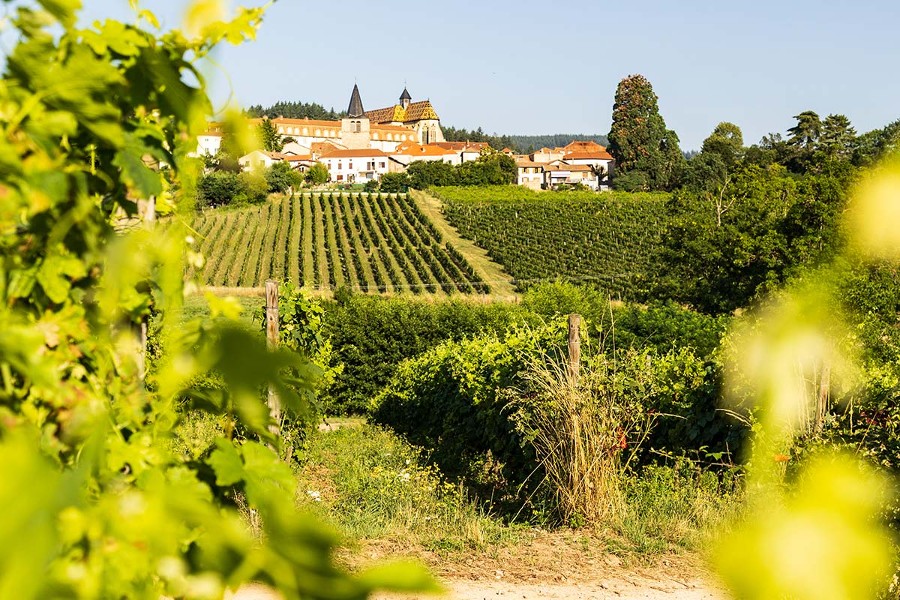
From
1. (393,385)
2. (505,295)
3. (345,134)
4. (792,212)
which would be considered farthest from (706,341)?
(345,134)

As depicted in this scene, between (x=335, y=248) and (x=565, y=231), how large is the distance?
15507 millimetres

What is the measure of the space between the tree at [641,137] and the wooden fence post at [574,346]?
77242 millimetres

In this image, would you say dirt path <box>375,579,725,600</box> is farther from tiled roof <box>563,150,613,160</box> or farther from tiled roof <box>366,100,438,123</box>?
tiled roof <box>366,100,438,123</box>

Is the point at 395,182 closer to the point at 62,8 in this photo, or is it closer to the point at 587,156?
the point at 587,156

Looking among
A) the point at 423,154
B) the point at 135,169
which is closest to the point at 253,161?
the point at 135,169

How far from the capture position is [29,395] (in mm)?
787

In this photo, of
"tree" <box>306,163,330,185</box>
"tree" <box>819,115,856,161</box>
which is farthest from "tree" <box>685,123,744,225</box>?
"tree" <box>306,163,330,185</box>

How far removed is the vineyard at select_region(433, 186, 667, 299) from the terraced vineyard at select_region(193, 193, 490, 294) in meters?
3.11

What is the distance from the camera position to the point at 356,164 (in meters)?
99.9

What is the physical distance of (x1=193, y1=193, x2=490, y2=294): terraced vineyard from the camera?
43.5m

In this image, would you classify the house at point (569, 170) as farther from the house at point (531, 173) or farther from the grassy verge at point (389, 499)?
the grassy verge at point (389, 499)

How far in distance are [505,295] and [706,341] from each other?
27454mm

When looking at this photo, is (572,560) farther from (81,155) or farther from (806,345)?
(806,345)

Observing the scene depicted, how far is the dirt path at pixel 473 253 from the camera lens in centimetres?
4232
